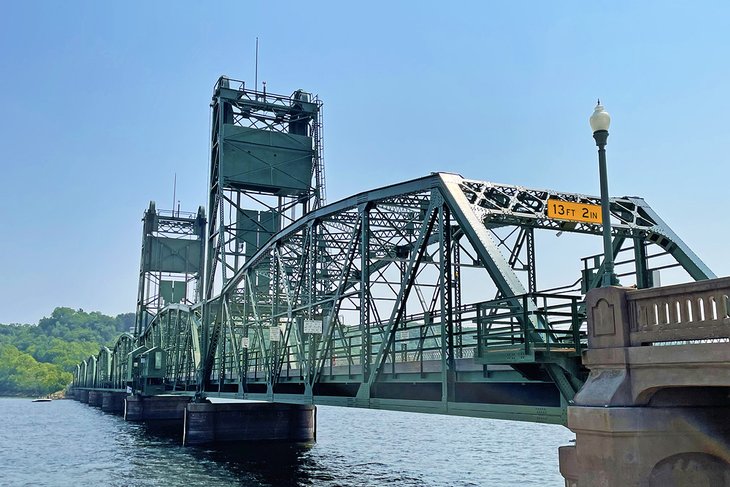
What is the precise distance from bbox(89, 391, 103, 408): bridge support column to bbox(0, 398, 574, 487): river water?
239ft

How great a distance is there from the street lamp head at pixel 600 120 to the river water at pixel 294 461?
852 inches

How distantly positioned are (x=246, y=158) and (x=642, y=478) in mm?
51624

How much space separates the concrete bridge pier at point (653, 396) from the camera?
440 inches

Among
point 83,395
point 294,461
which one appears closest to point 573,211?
point 294,461

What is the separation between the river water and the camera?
114ft

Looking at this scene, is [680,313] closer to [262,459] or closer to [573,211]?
[573,211]

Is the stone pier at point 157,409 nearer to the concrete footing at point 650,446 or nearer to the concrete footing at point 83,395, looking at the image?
the concrete footing at point 650,446

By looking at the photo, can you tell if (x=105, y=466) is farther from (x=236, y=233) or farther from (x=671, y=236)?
(x=671, y=236)

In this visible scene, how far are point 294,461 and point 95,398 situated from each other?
109m

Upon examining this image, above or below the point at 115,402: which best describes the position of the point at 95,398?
below

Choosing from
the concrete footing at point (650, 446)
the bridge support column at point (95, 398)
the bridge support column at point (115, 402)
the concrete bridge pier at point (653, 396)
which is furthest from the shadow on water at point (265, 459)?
the bridge support column at point (95, 398)

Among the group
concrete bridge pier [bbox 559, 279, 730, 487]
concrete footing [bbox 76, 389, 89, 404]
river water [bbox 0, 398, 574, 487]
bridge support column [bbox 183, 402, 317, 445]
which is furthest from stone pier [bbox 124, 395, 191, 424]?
concrete footing [bbox 76, 389, 89, 404]

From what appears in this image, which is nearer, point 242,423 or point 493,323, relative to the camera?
point 493,323

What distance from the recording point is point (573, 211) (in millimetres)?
22656
